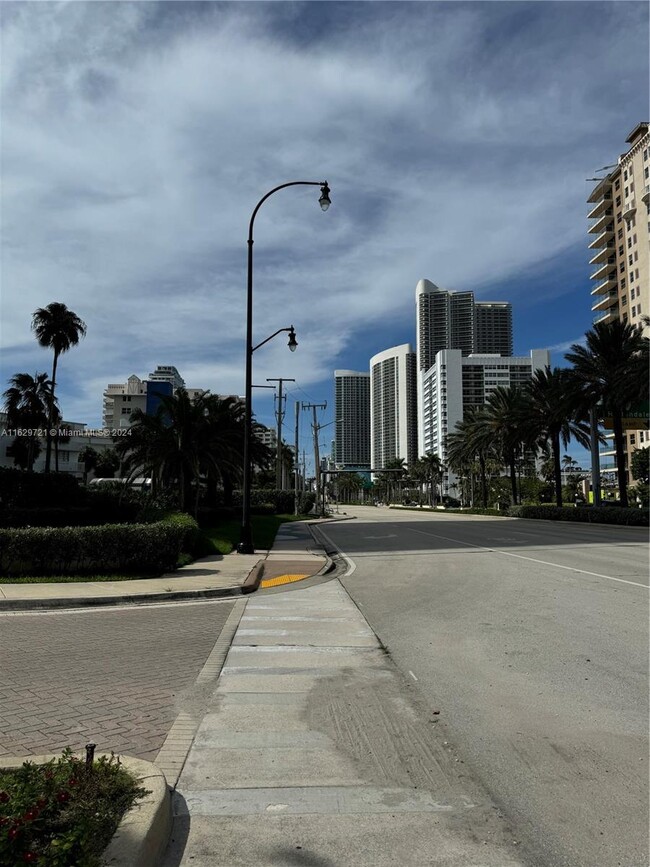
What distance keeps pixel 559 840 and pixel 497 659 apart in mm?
4086

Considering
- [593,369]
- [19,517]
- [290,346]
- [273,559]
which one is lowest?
[273,559]

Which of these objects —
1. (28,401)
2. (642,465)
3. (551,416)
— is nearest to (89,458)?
(28,401)

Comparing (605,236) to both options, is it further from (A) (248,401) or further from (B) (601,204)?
(A) (248,401)

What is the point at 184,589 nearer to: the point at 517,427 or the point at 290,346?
the point at 290,346

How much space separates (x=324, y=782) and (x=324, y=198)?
17781mm

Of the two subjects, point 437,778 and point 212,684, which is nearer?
point 437,778

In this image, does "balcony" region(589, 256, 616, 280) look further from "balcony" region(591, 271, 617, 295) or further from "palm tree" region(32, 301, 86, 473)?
"palm tree" region(32, 301, 86, 473)

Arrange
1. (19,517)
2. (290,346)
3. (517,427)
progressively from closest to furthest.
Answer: (19,517) → (290,346) → (517,427)

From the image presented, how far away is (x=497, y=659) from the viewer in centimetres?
773

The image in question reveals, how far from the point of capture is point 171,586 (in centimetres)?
1339

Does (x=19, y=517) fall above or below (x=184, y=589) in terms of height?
above

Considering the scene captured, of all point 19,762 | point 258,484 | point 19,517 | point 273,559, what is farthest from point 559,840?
point 258,484

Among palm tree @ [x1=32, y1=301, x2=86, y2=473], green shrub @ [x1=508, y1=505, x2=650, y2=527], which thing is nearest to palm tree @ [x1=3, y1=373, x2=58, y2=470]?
palm tree @ [x1=32, y1=301, x2=86, y2=473]

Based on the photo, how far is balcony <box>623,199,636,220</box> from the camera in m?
100
